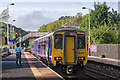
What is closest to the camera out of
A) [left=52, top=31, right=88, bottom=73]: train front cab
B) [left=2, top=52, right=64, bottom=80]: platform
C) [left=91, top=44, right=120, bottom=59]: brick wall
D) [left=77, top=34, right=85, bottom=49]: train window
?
[left=2, top=52, right=64, bottom=80]: platform

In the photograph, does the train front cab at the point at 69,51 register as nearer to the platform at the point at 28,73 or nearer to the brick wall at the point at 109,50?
the platform at the point at 28,73

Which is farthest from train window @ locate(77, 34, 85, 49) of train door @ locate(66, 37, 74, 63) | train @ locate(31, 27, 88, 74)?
train door @ locate(66, 37, 74, 63)

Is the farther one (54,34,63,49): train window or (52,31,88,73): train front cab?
(54,34,63,49): train window

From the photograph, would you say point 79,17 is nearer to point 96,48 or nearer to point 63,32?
point 96,48

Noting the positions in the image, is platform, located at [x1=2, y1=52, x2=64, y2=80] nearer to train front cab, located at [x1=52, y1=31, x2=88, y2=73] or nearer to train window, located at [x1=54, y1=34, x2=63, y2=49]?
train front cab, located at [x1=52, y1=31, x2=88, y2=73]

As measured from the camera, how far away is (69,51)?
15078 millimetres

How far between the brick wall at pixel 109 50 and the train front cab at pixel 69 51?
19263mm

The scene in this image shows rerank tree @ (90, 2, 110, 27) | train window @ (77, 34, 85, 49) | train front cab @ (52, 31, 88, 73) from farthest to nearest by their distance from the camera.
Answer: tree @ (90, 2, 110, 27), train window @ (77, 34, 85, 49), train front cab @ (52, 31, 88, 73)

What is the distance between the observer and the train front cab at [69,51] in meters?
14.9

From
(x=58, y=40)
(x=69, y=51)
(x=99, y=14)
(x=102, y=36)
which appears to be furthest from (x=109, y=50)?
(x=99, y=14)

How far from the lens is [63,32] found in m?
15.3

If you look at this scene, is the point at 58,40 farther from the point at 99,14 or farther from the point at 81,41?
the point at 99,14

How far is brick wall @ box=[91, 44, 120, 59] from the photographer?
34.3 metres

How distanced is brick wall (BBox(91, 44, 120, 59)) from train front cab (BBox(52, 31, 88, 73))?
63.2 feet
